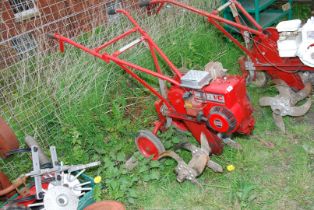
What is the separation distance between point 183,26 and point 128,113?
1453 millimetres

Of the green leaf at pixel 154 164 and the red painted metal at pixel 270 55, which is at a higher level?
the red painted metal at pixel 270 55

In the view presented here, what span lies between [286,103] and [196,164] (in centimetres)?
109

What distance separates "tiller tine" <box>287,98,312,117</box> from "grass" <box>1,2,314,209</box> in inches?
4.9

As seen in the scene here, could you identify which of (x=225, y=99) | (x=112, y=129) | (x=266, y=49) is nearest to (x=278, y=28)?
(x=266, y=49)

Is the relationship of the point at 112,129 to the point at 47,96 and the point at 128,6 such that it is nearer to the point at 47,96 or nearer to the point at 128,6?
the point at 47,96

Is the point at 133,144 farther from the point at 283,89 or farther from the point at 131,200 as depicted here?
the point at 283,89

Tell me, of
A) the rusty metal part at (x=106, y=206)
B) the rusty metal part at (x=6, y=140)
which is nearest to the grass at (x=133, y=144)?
the rusty metal part at (x=106, y=206)

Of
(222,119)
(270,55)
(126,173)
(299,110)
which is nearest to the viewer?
(222,119)

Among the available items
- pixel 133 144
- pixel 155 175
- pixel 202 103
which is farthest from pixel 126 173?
pixel 202 103

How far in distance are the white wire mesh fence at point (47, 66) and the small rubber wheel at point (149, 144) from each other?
624 millimetres

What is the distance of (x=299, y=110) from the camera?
3697mm

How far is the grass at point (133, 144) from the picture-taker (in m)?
3.14

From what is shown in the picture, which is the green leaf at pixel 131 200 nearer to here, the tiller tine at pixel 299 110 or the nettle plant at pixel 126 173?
the nettle plant at pixel 126 173

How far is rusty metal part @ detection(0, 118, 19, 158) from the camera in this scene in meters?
3.02
